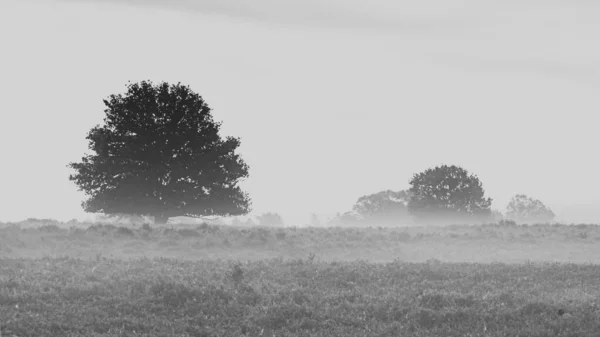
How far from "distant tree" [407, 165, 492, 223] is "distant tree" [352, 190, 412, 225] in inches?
919

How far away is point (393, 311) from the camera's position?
1504cm

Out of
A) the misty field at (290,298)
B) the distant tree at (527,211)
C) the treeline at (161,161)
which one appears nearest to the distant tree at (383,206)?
the distant tree at (527,211)

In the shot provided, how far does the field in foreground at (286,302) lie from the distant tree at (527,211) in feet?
256

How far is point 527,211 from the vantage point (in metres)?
95.5

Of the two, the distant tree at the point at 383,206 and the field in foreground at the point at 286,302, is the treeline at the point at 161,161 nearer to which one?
the field in foreground at the point at 286,302

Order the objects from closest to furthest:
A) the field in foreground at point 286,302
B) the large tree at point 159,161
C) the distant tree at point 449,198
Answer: the field in foreground at point 286,302
the large tree at point 159,161
the distant tree at point 449,198

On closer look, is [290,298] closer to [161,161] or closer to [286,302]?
[286,302]

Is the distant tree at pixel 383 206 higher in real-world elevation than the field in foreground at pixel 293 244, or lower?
higher

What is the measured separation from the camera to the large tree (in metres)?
40.0

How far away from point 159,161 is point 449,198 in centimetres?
3825

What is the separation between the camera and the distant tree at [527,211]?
92875mm

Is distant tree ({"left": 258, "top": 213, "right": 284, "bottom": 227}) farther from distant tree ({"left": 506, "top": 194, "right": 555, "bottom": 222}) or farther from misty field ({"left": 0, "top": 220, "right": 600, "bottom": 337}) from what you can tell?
misty field ({"left": 0, "top": 220, "right": 600, "bottom": 337})

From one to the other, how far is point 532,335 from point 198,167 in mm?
30558

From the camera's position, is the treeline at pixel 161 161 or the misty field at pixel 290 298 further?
the treeline at pixel 161 161
